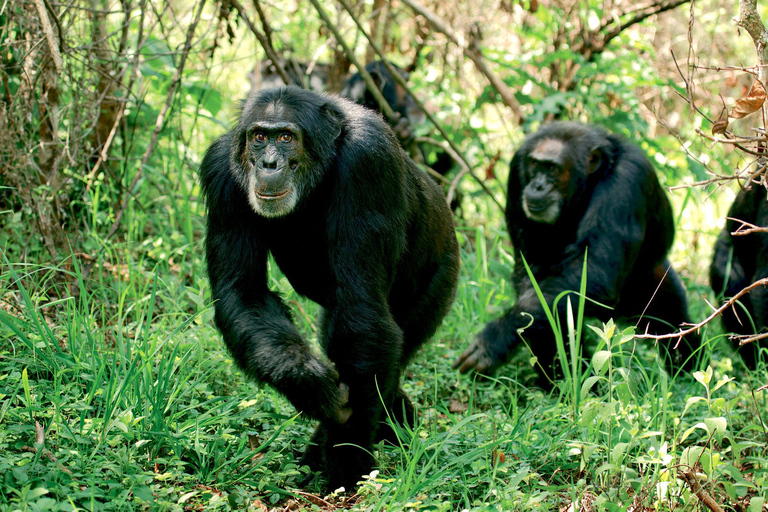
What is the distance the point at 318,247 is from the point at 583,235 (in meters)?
2.43

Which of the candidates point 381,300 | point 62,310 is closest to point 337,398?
point 381,300

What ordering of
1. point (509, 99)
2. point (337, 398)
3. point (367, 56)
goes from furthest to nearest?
point (367, 56)
point (509, 99)
point (337, 398)

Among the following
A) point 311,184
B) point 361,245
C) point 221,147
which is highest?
point 221,147

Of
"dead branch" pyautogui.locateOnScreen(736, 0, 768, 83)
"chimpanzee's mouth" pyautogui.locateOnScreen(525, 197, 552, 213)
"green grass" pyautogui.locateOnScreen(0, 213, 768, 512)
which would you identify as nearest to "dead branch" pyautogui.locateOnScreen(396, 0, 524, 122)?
"chimpanzee's mouth" pyautogui.locateOnScreen(525, 197, 552, 213)

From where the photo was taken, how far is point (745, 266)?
19.8 ft

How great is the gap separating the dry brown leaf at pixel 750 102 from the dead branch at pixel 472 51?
186 inches

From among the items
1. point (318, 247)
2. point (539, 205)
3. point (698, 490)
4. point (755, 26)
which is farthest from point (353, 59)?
point (698, 490)

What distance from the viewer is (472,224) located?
8.54 m

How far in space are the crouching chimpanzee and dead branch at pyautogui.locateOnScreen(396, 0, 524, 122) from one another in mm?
1856

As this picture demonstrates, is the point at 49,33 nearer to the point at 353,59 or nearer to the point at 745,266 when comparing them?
the point at 353,59

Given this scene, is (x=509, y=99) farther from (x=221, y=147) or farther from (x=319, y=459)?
(x=319, y=459)

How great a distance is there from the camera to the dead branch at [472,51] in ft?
24.7

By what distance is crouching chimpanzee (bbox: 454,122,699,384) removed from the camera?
5.36m

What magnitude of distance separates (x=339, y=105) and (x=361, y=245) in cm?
88
